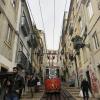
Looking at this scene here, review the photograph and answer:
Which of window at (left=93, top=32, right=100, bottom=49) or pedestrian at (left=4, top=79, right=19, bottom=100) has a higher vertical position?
window at (left=93, top=32, right=100, bottom=49)

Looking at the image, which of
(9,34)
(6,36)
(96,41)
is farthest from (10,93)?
(96,41)

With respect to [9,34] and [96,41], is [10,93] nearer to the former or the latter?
[9,34]

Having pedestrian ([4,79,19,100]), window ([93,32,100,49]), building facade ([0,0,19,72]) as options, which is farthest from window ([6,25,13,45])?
window ([93,32,100,49])

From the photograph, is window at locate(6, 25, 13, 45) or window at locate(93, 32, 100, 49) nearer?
window at locate(6, 25, 13, 45)

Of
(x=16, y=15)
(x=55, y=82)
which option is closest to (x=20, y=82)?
(x=16, y=15)

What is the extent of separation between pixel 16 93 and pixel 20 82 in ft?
2.79

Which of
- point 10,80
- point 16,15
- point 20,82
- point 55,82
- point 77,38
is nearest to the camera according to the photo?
point 10,80

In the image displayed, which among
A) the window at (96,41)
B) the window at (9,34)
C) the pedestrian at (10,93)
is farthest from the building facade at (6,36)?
the window at (96,41)

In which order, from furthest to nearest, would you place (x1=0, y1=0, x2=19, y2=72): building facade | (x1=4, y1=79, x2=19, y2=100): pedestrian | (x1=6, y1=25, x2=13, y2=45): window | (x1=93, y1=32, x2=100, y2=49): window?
(x1=93, y1=32, x2=100, y2=49): window → (x1=6, y1=25, x2=13, y2=45): window → (x1=0, y1=0, x2=19, y2=72): building facade → (x1=4, y1=79, x2=19, y2=100): pedestrian

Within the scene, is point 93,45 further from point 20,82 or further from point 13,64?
point 20,82

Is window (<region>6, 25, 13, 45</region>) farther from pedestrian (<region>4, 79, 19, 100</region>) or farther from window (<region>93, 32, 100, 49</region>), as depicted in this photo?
window (<region>93, 32, 100, 49</region>)

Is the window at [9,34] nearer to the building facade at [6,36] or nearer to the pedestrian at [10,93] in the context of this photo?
the building facade at [6,36]

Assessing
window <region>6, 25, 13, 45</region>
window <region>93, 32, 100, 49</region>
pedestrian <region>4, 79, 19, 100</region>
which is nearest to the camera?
pedestrian <region>4, 79, 19, 100</region>

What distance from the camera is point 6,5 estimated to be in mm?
12078
